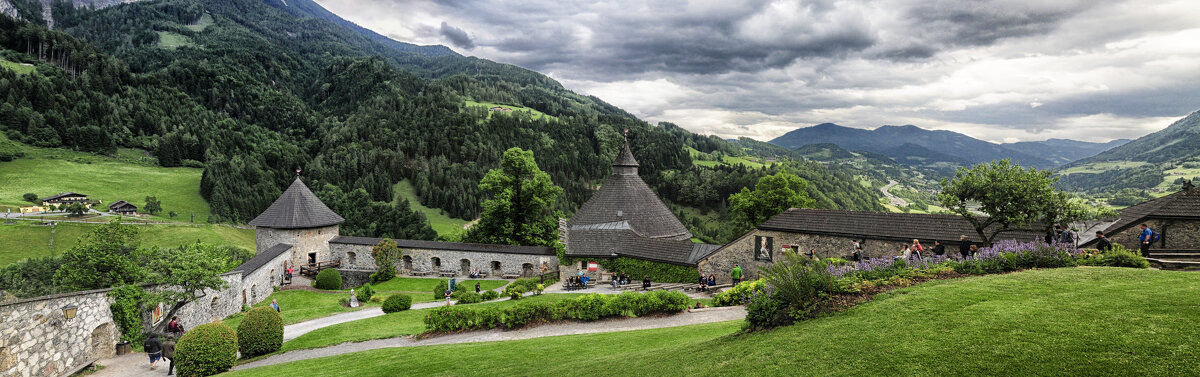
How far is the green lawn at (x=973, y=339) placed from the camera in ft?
20.2

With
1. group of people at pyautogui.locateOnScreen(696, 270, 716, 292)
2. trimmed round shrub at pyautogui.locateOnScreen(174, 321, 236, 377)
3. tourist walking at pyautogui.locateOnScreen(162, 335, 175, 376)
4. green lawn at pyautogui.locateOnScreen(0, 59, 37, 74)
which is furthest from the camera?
green lawn at pyautogui.locateOnScreen(0, 59, 37, 74)

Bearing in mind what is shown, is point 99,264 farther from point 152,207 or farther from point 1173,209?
point 152,207

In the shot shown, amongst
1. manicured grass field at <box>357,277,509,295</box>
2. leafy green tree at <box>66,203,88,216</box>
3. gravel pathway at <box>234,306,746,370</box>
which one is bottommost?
manicured grass field at <box>357,277,509,295</box>

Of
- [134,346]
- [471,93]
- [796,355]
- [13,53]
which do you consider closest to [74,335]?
[134,346]

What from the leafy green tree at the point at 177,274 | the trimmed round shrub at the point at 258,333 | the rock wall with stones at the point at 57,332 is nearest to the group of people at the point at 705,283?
the trimmed round shrub at the point at 258,333

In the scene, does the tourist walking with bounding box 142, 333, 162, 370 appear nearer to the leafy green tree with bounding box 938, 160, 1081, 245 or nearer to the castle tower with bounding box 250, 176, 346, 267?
the castle tower with bounding box 250, 176, 346, 267

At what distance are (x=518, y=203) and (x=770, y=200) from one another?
68.6 feet

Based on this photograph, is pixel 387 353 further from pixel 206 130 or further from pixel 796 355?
pixel 206 130

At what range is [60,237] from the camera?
55.9 meters

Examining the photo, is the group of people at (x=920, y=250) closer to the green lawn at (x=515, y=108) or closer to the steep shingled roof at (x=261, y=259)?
the steep shingled roof at (x=261, y=259)

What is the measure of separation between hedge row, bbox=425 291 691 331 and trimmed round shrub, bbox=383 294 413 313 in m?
7.02

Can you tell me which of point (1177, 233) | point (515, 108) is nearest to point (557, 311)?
point (1177, 233)

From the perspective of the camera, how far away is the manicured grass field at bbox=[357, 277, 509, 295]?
35.7 meters

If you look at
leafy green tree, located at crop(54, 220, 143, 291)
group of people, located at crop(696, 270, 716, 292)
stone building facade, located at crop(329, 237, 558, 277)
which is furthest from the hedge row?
stone building facade, located at crop(329, 237, 558, 277)
